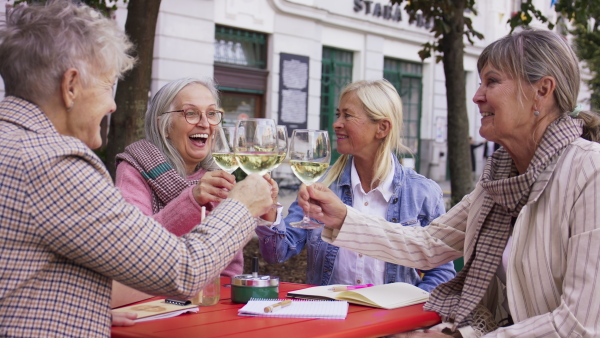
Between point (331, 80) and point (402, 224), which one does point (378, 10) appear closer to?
point (331, 80)

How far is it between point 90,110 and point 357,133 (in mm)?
2127

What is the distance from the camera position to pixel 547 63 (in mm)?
2637

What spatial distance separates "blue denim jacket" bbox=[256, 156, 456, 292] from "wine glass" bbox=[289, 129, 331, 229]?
0.84m

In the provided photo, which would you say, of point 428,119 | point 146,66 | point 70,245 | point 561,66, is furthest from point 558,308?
point 428,119

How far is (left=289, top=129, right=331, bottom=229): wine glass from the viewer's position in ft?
8.87

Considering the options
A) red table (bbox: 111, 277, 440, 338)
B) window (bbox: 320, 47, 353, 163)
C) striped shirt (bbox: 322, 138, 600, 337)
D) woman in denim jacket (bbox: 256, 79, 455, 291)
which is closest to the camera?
red table (bbox: 111, 277, 440, 338)

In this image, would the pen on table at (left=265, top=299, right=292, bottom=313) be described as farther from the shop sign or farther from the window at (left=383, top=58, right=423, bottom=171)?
the window at (left=383, top=58, right=423, bottom=171)

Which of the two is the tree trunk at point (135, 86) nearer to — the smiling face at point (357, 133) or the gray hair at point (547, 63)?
the smiling face at point (357, 133)

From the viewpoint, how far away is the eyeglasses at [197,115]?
11.7 ft

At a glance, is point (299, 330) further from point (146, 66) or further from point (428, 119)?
point (428, 119)

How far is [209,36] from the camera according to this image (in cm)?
1470

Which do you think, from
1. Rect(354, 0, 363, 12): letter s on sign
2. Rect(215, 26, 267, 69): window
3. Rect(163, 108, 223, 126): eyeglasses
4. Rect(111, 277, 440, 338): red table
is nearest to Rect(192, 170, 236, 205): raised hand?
Rect(111, 277, 440, 338): red table

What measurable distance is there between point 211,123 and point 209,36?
37.5 ft

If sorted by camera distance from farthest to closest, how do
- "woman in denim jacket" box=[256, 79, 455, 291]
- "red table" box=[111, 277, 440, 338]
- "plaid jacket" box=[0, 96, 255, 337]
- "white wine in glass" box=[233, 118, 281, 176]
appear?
"woman in denim jacket" box=[256, 79, 455, 291]
"white wine in glass" box=[233, 118, 281, 176]
"red table" box=[111, 277, 440, 338]
"plaid jacket" box=[0, 96, 255, 337]
